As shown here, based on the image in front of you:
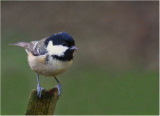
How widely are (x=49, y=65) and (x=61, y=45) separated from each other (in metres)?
0.23

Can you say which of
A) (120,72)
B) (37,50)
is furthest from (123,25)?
(37,50)

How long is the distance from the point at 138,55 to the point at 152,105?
204 centimetres

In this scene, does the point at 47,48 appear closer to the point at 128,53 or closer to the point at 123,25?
the point at 128,53

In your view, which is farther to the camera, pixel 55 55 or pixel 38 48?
pixel 38 48

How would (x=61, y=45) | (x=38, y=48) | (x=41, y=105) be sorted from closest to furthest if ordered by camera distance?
1. (x=41, y=105)
2. (x=61, y=45)
3. (x=38, y=48)

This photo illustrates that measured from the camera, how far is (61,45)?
9.96 feet

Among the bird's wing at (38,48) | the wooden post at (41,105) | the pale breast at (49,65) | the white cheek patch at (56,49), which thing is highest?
the white cheek patch at (56,49)

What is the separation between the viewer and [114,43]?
794 centimetres

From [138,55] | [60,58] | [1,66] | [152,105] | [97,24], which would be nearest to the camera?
[60,58]

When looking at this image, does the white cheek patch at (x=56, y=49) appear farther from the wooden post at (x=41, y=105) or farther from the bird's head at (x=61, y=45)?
the wooden post at (x=41, y=105)

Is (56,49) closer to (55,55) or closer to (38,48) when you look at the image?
(55,55)

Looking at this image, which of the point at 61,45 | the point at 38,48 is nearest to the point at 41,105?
the point at 61,45

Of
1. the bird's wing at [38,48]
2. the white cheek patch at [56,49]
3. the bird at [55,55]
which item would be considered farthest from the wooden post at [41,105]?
the bird's wing at [38,48]

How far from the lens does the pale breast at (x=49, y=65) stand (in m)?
3.13
